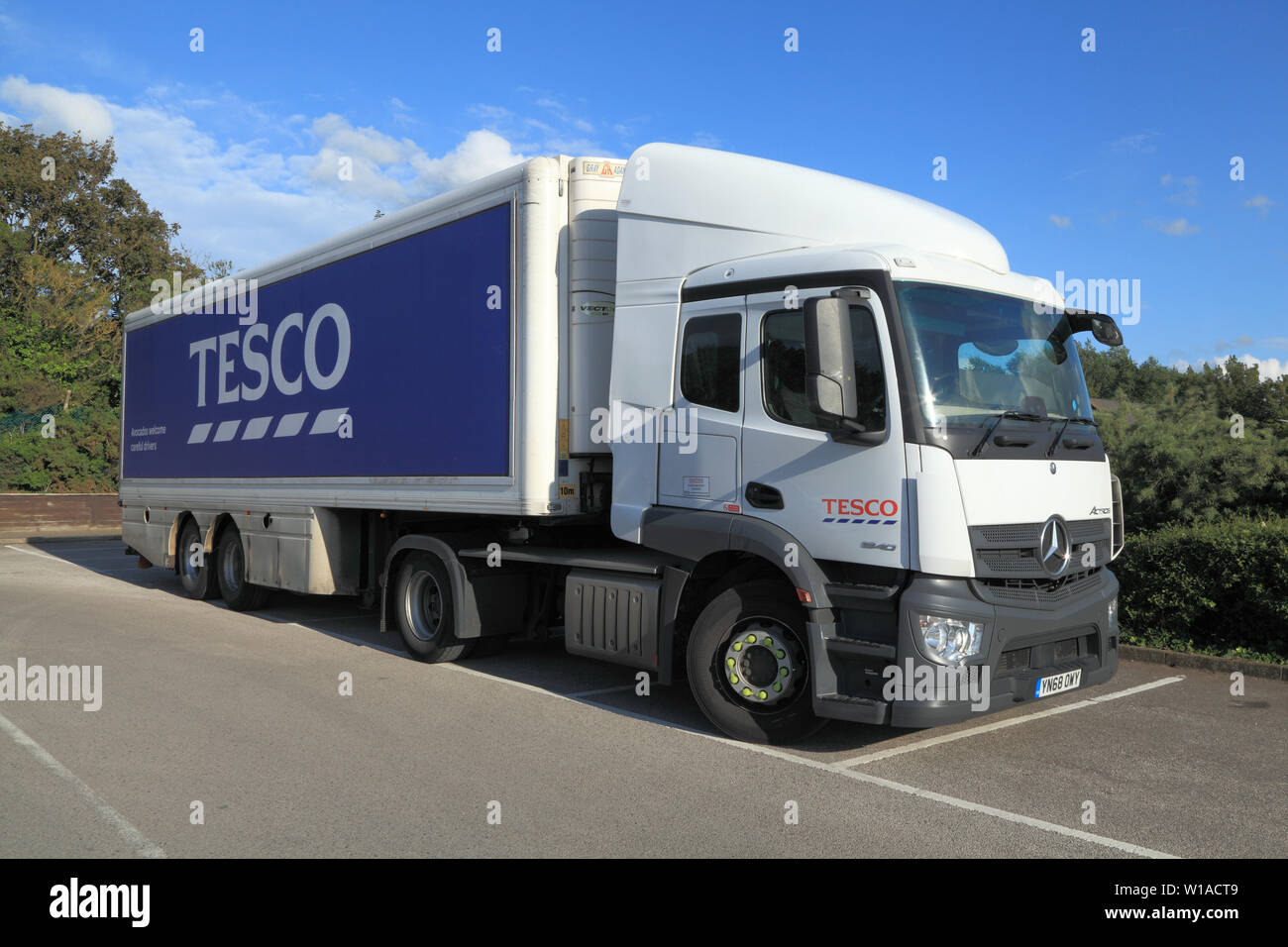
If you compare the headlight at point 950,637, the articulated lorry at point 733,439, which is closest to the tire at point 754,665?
the articulated lorry at point 733,439

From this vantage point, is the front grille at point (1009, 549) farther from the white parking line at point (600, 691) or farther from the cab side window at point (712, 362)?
the white parking line at point (600, 691)

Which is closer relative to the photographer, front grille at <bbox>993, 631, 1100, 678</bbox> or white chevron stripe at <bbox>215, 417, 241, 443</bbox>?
front grille at <bbox>993, 631, 1100, 678</bbox>

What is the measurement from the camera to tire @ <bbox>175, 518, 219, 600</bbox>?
1266cm

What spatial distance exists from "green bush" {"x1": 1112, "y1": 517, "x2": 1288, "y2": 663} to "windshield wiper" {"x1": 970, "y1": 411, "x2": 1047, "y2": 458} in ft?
13.1

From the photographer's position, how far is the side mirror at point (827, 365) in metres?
5.50

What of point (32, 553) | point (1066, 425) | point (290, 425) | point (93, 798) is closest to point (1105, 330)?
point (1066, 425)

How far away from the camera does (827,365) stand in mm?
5508

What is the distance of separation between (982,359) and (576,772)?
3380mm

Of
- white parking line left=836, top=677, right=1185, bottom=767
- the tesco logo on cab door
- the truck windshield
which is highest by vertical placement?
the truck windshield

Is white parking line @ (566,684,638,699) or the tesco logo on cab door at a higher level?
the tesco logo on cab door

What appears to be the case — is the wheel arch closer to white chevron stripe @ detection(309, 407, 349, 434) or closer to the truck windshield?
white chevron stripe @ detection(309, 407, 349, 434)

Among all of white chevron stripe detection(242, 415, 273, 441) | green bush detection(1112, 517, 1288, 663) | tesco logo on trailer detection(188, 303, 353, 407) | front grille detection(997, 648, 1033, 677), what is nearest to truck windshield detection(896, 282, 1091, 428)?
front grille detection(997, 648, 1033, 677)
